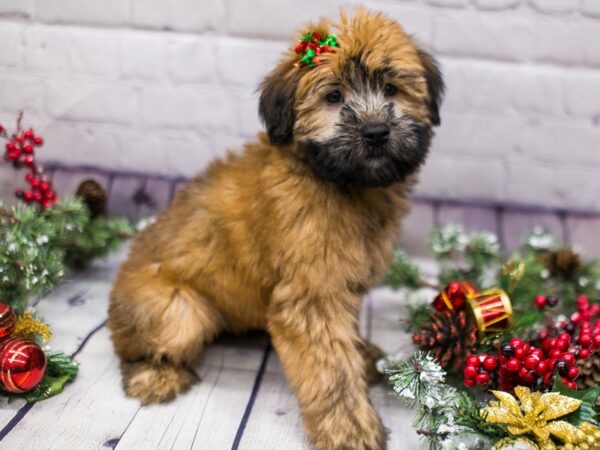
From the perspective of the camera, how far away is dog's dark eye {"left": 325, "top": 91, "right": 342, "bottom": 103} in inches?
89.9

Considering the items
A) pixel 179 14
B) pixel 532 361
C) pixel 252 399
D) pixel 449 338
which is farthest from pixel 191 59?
pixel 532 361

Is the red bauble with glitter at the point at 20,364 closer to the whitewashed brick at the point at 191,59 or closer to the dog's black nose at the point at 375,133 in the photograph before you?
the dog's black nose at the point at 375,133

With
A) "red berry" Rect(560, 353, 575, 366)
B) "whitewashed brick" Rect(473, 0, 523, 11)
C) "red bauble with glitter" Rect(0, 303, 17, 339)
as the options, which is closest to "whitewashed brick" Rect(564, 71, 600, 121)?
"whitewashed brick" Rect(473, 0, 523, 11)

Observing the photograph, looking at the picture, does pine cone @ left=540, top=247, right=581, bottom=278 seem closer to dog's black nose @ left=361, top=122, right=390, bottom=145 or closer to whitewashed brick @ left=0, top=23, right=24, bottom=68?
dog's black nose @ left=361, top=122, right=390, bottom=145

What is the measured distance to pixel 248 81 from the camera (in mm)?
3531

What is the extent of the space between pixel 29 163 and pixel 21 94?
58 cm

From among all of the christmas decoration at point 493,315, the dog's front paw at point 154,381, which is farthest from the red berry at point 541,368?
the dog's front paw at point 154,381

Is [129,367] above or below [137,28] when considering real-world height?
below

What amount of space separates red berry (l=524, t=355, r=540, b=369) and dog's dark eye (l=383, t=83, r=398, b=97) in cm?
97

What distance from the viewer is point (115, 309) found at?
8.53 feet

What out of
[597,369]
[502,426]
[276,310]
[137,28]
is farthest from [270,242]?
[137,28]

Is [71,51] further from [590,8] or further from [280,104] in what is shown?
[590,8]

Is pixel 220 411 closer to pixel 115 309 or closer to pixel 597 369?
pixel 115 309

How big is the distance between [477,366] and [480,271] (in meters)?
1.06
